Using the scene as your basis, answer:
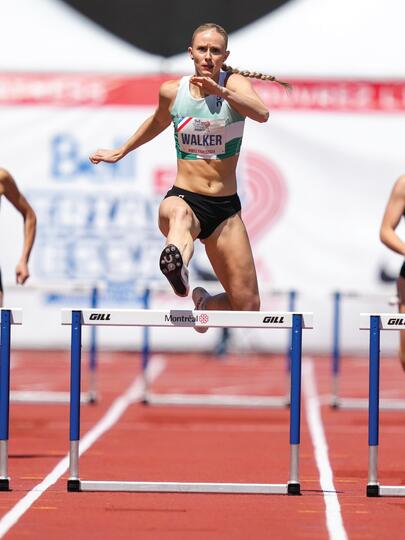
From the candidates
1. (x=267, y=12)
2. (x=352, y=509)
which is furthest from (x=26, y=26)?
(x=352, y=509)

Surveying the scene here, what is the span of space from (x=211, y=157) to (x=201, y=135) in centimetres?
14

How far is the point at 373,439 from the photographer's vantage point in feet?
24.5

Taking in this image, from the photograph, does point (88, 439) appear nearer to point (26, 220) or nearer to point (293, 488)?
point (26, 220)

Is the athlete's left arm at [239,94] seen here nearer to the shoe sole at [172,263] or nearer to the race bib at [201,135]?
the race bib at [201,135]

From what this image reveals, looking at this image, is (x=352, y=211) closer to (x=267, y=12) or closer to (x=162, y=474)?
(x=267, y=12)

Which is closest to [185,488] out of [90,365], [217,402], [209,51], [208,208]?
[208,208]

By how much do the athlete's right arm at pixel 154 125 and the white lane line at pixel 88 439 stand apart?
5.96 feet

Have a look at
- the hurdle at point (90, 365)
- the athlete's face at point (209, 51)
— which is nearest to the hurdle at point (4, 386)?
the athlete's face at point (209, 51)

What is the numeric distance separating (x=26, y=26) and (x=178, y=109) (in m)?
11.5

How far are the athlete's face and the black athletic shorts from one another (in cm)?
A: 66

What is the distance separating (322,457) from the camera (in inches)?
372

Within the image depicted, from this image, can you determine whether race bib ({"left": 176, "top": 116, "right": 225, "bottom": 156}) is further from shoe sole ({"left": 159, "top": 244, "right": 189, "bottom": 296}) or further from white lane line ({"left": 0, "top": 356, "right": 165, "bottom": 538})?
A: white lane line ({"left": 0, "top": 356, "right": 165, "bottom": 538})

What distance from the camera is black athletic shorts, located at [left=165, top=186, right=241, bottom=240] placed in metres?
7.69

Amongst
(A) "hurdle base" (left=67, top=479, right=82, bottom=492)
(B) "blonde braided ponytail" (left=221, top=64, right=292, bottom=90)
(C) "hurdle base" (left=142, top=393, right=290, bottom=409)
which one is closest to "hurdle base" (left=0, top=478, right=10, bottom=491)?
(A) "hurdle base" (left=67, top=479, right=82, bottom=492)
